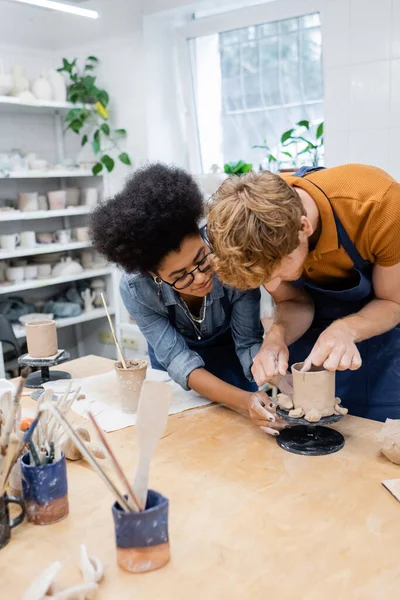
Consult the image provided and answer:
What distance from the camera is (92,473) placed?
1309 millimetres

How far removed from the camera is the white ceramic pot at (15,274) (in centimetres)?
372

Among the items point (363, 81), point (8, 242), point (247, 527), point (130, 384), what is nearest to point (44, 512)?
point (247, 527)

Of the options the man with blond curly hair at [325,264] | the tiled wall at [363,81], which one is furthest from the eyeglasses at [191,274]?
the tiled wall at [363,81]

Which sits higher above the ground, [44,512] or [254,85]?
[254,85]

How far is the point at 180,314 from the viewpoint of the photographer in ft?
5.89

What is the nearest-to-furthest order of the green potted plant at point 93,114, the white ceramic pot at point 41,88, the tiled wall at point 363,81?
the tiled wall at point 363,81
the white ceramic pot at point 41,88
the green potted plant at point 93,114

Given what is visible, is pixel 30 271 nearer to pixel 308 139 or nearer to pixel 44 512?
pixel 308 139

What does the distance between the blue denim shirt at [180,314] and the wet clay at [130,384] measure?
118 millimetres

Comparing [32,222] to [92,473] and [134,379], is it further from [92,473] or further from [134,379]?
[92,473]

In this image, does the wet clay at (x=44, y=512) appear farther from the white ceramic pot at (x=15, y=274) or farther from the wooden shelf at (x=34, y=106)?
the wooden shelf at (x=34, y=106)

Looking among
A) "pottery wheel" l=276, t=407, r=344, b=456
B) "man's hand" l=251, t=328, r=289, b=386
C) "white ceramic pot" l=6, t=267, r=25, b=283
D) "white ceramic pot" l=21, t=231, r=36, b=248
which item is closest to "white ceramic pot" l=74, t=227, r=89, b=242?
"white ceramic pot" l=21, t=231, r=36, b=248

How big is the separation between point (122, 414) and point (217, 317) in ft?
1.32

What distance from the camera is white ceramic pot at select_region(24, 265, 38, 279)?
379 centimetres

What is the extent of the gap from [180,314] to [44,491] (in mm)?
796
